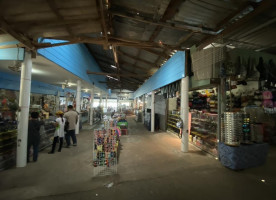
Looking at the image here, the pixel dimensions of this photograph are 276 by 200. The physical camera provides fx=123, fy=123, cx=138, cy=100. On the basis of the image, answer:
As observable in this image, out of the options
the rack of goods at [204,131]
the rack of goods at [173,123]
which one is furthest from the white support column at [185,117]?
the rack of goods at [173,123]

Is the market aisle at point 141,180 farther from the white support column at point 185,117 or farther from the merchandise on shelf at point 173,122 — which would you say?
the merchandise on shelf at point 173,122

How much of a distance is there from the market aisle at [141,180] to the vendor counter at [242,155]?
6.2 inches

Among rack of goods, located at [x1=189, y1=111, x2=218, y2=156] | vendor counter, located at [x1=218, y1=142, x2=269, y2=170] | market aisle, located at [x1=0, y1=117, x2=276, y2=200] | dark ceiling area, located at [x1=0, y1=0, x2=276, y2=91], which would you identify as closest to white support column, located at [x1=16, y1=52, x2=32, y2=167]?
market aisle, located at [x1=0, y1=117, x2=276, y2=200]

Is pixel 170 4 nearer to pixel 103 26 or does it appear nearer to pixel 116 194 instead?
pixel 103 26

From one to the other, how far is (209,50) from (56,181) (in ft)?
17.8

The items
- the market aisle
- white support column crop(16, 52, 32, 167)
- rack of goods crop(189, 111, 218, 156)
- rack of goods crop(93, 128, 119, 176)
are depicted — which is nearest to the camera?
the market aisle

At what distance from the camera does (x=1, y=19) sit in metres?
2.50

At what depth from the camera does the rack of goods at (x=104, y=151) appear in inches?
129

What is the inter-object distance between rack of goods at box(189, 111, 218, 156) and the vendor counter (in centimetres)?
88

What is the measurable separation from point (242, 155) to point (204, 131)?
182 cm

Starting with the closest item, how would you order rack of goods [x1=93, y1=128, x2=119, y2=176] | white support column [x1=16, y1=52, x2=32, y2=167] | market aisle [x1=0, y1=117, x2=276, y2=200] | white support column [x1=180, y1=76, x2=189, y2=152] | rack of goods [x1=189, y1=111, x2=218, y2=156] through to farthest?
market aisle [x1=0, y1=117, x2=276, y2=200] → rack of goods [x1=93, y1=128, x2=119, y2=176] → white support column [x1=16, y1=52, x2=32, y2=167] → rack of goods [x1=189, y1=111, x2=218, y2=156] → white support column [x1=180, y1=76, x2=189, y2=152]

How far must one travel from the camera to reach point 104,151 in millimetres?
3338

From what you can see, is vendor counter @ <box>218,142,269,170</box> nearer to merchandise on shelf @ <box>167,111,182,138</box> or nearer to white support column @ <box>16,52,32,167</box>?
merchandise on shelf @ <box>167,111,182,138</box>

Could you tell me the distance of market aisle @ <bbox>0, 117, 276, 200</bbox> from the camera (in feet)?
8.12
